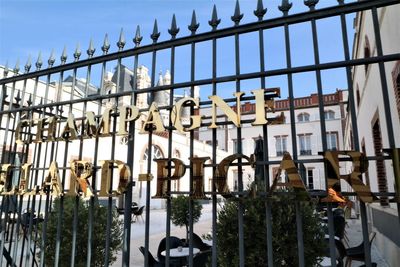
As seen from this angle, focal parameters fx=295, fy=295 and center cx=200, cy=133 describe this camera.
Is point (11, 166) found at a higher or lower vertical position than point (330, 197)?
higher

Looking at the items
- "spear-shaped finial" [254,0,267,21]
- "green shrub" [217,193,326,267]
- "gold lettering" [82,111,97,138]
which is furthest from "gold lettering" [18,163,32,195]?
"spear-shaped finial" [254,0,267,21]

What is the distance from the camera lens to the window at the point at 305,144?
96.4ft

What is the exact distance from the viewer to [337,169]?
A: 2.00 m

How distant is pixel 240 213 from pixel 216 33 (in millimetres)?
1539

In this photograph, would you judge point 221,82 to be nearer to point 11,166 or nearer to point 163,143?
point 11,166

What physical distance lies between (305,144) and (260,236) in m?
28.7

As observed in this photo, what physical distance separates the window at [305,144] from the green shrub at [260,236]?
27.9m

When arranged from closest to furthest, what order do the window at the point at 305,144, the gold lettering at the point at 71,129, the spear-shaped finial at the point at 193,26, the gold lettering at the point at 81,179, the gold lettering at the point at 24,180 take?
the spear-shaped finial at the point at 193,26, the gold lettering at the point at 81,179, the gold lettering at the point at 71,129, the gold lettering at the point at 24,180, the window at the point at 305,144

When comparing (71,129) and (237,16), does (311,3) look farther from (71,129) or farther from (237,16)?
(71,129)

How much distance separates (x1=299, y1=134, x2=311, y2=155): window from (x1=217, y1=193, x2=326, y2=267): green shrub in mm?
27878

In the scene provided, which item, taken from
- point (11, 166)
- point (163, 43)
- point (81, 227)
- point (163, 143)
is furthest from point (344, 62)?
point (163, 143)

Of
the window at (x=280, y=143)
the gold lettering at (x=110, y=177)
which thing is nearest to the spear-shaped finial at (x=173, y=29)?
the gold lettering at (x=110, y=177)

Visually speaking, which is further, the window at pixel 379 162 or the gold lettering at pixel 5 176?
the window at pixel 379 162

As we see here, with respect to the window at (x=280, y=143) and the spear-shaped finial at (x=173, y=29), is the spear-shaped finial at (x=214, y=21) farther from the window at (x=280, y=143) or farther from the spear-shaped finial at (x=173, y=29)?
the window at (x=280, y=143)
